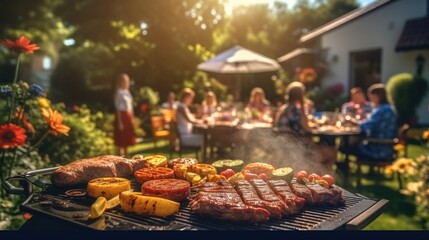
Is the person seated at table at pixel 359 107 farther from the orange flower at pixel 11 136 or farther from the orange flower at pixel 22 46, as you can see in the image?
the orange flower at pixel 11 136

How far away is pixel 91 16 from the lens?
48.0 ft

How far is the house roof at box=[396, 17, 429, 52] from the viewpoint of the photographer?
1271cm

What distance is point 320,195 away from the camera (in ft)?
7.17

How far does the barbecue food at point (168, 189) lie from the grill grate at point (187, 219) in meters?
0.06

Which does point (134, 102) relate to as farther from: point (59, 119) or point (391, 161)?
point (59, 119)

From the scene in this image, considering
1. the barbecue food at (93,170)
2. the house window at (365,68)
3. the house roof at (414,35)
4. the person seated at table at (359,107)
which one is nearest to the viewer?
the barbecue food at (93,170)

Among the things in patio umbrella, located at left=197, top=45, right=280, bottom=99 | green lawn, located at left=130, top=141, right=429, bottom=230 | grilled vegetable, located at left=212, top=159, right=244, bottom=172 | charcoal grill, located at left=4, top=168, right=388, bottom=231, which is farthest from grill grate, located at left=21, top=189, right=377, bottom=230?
patio umbrella, located at left=197, top=45, right=280, bottom=99

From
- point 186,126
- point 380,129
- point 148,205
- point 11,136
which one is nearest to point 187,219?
point 148,205

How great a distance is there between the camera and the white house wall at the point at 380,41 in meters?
13.5

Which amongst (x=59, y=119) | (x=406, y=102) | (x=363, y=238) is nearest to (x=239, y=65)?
(x=406, y=102)

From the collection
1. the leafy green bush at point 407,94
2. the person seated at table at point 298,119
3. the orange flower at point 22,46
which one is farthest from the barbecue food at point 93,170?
the leafy green bush at point 407,94

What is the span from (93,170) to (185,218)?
31.0 inches

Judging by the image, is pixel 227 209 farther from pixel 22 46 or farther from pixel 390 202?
pixel 390 202

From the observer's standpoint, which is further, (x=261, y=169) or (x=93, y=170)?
(x=261, y=169)
